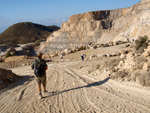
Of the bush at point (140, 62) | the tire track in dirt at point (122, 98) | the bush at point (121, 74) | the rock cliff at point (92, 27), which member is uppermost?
the rock cliff at point (92, 27)

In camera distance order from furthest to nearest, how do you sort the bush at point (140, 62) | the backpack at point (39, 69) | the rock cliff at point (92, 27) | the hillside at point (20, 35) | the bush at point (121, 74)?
the hillside at point (20, 35) → the rock cliff at point (92, 27) → the bush at point (121, 74) → the bush at point (140, 62) → the backpack at point (39, 69)

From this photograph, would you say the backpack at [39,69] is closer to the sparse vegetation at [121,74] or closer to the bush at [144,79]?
the sparse vegetation at [121,74]

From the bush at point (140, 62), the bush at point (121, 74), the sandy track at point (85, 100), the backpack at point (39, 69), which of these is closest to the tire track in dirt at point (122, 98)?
the sandy track at point (85, 100)

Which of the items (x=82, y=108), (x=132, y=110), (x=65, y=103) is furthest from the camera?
(x=65, y=103)

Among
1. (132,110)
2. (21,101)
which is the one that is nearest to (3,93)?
(21,101)

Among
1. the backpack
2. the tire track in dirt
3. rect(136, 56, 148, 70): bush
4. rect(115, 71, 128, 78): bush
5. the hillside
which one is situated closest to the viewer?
the tire track in dirt

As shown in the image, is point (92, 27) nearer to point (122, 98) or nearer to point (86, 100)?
point (122, 98)

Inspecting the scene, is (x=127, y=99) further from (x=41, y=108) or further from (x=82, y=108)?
(x=41, y=108)

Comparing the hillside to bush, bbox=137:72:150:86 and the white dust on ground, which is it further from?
bush, bbox=137:72:150:86

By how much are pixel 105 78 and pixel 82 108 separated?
9.30ft

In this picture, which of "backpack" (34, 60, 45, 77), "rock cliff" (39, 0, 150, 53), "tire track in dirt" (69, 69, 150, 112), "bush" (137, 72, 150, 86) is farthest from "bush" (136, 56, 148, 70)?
"rock cliff" (39, 0, 150, 53)

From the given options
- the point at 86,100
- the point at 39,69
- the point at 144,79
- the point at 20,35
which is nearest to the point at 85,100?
the point at 86,100

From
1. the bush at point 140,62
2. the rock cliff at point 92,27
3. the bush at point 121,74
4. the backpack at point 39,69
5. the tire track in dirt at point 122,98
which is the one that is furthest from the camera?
the rock cliff at point 92,27

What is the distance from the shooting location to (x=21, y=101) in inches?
171
